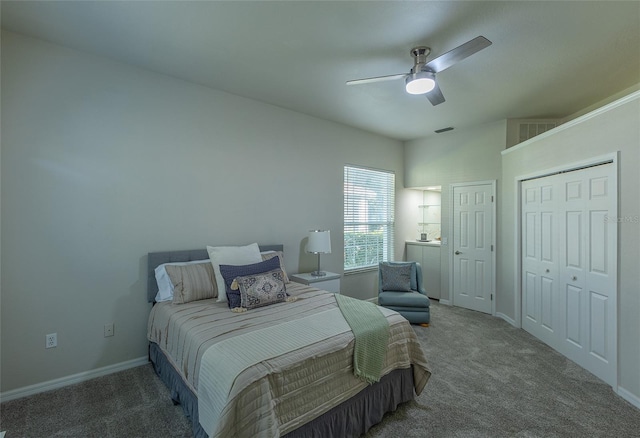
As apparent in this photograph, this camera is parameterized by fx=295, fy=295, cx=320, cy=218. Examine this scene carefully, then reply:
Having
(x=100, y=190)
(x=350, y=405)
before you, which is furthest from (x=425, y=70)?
(x=100, y=190)

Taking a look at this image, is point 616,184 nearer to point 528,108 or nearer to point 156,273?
point 528,108

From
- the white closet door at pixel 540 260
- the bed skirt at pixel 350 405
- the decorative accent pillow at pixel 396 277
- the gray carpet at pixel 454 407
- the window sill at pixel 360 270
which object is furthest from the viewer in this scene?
the window sill at pixel 360 270

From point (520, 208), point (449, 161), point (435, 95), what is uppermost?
point (435, 95)

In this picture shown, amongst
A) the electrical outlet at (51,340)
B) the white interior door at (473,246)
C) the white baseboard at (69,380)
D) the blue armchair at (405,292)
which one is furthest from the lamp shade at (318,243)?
the electrical outlet at (51,340)

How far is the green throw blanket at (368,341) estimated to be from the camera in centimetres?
196

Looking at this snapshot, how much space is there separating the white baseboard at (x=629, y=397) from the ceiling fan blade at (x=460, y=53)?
2.91m

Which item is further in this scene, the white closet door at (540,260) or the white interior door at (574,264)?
the white closet door at (540,260)

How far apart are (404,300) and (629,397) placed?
212cm

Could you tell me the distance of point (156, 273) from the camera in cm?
283

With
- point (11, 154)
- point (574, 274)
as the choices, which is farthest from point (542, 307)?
point (11, 154)

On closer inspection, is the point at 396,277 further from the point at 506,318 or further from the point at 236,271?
the point at 236,271

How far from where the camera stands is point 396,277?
425cm

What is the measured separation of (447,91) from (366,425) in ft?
11.1

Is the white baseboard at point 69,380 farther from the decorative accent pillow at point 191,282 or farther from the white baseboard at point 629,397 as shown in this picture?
the white baseboard at point 629,397
